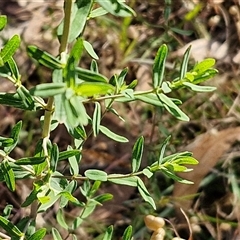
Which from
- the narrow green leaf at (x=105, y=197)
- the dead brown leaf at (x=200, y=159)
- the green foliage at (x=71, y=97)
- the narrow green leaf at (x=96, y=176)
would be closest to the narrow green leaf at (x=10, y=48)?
the green foliage at (x=71, y=97)

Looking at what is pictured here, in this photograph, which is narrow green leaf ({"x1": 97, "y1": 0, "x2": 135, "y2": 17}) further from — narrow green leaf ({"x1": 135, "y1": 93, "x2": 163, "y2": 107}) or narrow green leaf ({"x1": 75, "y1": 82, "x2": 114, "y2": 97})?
narrow green leaf ({"x1": 135, "y1": 93, "x2": 163, "y2": 107})

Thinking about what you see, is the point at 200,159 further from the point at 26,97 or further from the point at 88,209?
the point at 26,97

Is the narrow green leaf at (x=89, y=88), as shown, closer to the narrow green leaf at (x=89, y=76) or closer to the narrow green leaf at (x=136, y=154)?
the narrow green leaf at (x=89, y=76)

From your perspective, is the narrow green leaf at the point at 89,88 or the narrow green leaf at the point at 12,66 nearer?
the narrow green leaf at the point at 89,88

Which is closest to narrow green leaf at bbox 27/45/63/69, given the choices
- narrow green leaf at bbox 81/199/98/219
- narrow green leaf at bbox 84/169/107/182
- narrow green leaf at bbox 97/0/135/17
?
narrow green leaf at bbox 97/0/135/17

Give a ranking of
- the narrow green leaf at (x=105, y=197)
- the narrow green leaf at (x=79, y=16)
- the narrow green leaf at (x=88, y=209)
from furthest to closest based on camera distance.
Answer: the narrow green leaf at (x=88, y=209), the narrow green leaf at (x=105, y=197), the narrow green leaf at (x=79, y=16)

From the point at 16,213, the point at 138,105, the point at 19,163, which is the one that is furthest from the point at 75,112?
the point at 138,105

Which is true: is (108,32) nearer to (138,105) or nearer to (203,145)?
(138,105)
